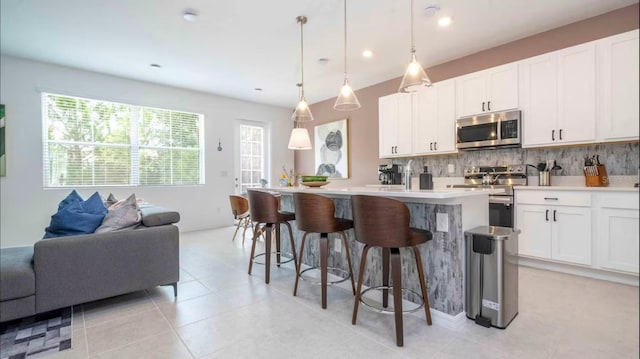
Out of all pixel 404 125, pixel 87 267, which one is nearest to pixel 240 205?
pixel 87 267

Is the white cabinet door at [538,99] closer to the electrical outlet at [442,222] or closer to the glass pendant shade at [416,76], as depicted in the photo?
the glass pendant shade at [416,76]

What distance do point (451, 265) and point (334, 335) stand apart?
0.93m

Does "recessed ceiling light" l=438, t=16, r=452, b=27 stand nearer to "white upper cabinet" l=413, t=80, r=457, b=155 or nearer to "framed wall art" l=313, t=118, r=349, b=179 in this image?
"white upper cabinet" l=413, t=80, r=457, b=155

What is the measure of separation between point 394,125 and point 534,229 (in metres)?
2.52

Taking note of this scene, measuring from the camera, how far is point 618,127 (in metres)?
0.64

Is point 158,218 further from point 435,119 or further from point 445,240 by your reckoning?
point 435,119

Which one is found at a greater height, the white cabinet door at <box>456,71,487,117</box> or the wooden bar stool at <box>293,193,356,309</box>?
the white cabinet door at <box>456,71,487,117</box>

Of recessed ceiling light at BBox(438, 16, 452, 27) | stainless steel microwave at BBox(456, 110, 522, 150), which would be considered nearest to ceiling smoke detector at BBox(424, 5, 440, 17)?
recessed ceiling light at BBox(438, 16, 452, 27)

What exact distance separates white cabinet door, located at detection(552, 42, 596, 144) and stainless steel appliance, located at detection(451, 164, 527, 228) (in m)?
0.69

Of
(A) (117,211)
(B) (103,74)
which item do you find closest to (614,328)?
(A) (117,211)

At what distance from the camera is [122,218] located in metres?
2.50

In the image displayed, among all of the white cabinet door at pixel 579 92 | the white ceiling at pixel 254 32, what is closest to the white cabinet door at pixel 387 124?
the white ceiling at pixel 254 32

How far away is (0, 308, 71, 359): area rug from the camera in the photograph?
1816 mm

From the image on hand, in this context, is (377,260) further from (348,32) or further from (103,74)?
(103,74)
